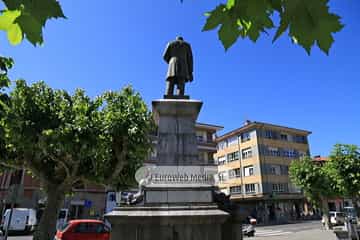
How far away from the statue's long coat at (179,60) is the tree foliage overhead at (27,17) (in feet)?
23.5

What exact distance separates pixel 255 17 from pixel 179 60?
24.1 ft

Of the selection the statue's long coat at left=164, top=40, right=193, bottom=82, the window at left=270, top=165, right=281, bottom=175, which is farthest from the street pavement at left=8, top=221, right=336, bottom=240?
the window at left=270, top=165, right=281, bottom=175

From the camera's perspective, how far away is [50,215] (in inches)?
513

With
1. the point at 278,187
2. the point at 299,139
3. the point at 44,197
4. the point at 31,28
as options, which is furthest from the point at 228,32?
the point at 299,139

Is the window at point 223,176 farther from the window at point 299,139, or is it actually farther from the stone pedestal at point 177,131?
the stone pedestal at point 177,131

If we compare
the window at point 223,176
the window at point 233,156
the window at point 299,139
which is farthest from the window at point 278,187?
the window at point 223,176

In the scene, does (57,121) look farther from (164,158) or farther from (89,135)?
(164,158)

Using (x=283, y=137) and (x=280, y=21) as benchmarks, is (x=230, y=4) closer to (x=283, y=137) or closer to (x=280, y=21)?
(x=280, y=21)

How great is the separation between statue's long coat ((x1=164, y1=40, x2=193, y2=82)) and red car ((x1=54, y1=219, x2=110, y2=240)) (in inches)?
372

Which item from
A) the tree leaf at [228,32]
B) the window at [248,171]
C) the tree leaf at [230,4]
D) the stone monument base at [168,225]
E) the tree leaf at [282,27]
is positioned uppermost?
the window at [248,171]

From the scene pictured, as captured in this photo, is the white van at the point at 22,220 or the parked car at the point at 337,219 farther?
the parked car at the point at 337,219

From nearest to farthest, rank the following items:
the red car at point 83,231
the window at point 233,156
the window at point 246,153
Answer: the red car at point 83,231
the window at point 246,153
the window at point 233,156

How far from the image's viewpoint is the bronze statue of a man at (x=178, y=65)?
873 centimetres

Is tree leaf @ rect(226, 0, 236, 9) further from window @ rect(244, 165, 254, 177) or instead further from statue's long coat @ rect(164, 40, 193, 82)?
window @ rect(244, 165, 254, 177)
